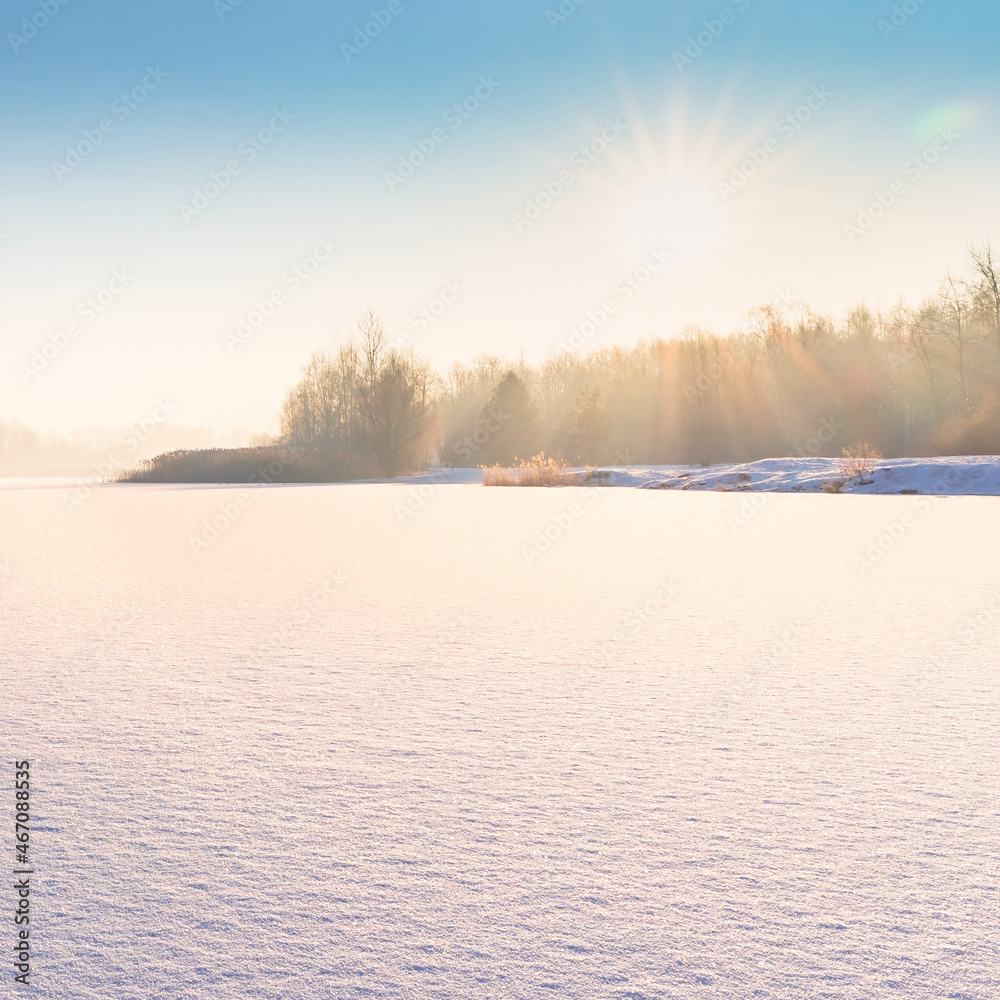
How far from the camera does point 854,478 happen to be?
688 inches

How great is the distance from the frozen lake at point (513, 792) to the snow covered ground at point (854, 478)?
489 inches

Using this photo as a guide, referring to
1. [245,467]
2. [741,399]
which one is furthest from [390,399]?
[741,399]

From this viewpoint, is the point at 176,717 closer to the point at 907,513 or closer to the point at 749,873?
the point at 749,873

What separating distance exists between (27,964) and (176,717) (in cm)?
138

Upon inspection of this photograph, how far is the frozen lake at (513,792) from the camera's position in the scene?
142cm

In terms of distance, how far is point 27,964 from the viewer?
1.45 metres

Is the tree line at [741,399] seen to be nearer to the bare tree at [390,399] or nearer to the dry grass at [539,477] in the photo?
the bare tree at [390,399]

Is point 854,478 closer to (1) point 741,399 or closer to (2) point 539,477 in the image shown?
(2) point 539,477

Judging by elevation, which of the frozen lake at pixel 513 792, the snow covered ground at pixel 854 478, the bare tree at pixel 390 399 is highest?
the bare tree at pixel 390 399

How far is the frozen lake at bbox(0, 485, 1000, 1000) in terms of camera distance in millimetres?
1424

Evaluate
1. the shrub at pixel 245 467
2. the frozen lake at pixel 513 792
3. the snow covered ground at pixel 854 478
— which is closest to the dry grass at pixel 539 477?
the snow covered ground at pixel 854 478

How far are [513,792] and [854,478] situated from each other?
56.6ft

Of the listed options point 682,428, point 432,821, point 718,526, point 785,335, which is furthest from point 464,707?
point 785,335

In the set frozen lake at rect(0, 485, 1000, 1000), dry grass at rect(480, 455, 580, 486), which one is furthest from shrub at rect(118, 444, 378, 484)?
frozen lake at rect(0, 485, 1000, 1000)
